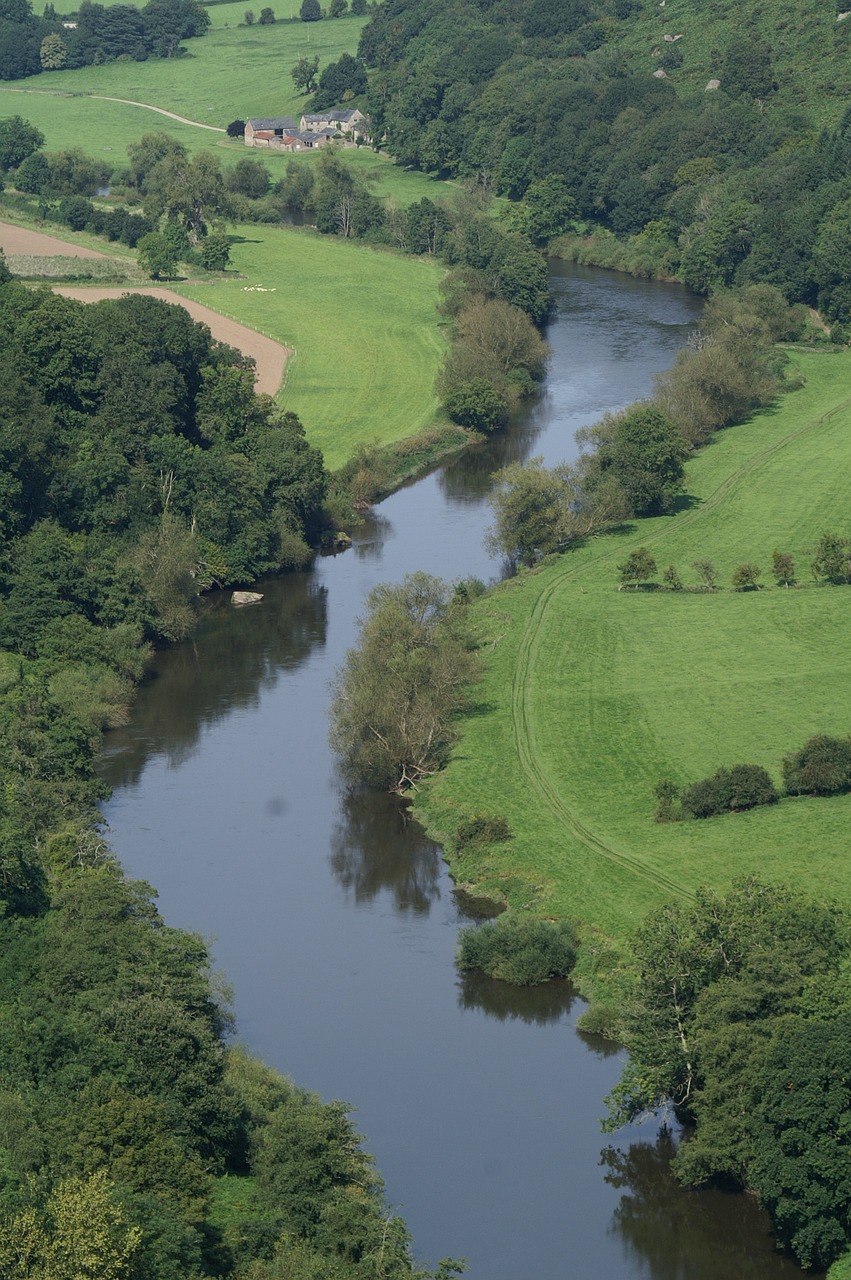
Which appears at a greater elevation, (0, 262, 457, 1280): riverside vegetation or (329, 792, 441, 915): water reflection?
(0, 262, 457, 1280): riverside vegetation

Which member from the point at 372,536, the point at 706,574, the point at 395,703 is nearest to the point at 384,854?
the point at 395,703

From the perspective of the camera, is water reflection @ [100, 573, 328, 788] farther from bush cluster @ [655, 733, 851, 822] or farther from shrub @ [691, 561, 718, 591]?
bush cluster @ [655, 733, 851, 822]

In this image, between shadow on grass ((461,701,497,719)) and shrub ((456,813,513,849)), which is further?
shadow on grass ((461,701,497,719))

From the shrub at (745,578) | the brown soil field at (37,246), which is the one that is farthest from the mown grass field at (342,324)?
the shrub at (745,578)

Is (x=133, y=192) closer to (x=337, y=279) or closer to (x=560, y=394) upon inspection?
(x=337, y=279)

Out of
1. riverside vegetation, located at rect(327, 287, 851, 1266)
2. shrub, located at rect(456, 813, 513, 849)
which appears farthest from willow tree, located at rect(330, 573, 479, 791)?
shrub, located at rect(456, 813, 513, 849)

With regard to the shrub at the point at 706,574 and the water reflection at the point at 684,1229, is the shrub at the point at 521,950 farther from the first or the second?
the shrub at the point at 706,574

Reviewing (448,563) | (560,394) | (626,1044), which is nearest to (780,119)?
(560,394)

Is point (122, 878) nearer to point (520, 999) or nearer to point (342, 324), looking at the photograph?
point (520, 999)

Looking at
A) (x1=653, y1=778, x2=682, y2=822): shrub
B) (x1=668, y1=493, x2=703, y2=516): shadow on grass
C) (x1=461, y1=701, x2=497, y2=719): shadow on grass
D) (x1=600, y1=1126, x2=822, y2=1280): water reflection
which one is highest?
(x1=668, y1=493, x2=703, y2=516): shadow on grass
